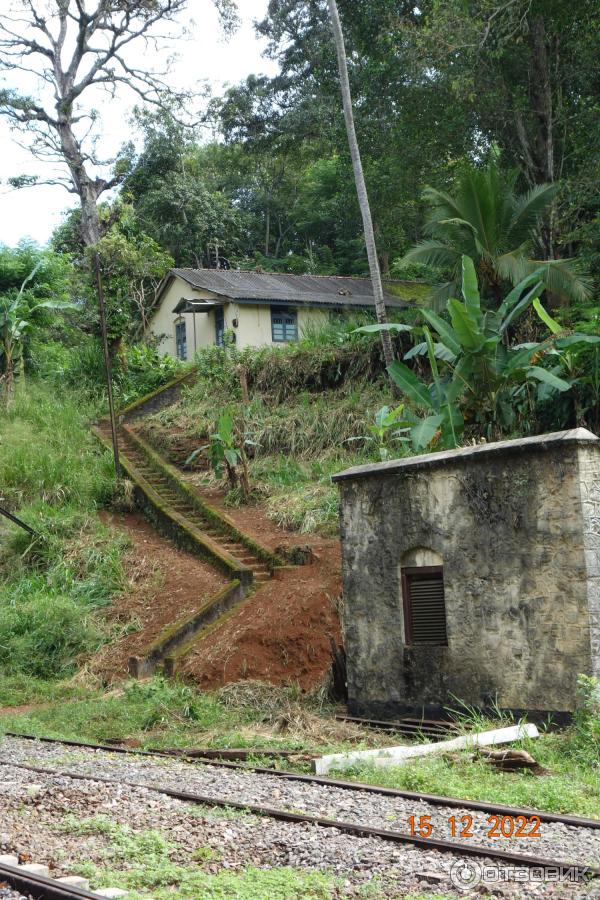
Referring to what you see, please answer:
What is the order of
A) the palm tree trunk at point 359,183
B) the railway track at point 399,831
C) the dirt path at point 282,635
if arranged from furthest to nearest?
the palm tree trunk at point 359,183, the dirt path at point 282,635, the railway track at point 399,831

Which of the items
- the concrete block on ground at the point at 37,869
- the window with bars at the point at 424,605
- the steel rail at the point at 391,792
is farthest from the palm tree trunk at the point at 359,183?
the concrete block on ground at the point at 37,869

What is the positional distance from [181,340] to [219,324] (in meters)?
2.92

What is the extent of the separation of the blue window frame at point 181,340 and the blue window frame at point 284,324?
4.04 meters

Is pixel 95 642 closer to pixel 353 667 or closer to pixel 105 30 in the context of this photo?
pixel 353 667

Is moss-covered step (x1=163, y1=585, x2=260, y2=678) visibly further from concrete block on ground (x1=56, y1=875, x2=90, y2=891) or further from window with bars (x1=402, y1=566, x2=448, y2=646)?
concrete block on ground (x1=56, y1=875, x2=90, y2=891)

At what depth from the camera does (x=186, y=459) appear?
885 inches

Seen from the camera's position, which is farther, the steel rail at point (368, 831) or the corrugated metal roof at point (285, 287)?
the corrugated metal roof at point (285, 287)

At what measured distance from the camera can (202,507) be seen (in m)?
19.4

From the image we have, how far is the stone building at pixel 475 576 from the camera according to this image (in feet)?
30.2

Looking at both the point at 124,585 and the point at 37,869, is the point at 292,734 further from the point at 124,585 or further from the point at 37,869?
the point at 124,585

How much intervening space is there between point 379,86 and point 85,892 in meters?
21.5

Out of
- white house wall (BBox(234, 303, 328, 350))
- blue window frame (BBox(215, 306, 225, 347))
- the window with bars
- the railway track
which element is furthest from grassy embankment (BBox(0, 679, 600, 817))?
blue window frame (BBox(215, 306, 225, 347))

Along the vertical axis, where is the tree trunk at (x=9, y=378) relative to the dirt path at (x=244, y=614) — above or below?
above

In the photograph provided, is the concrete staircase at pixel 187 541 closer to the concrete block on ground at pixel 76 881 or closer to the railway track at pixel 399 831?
the railway track at pixel 399 831
